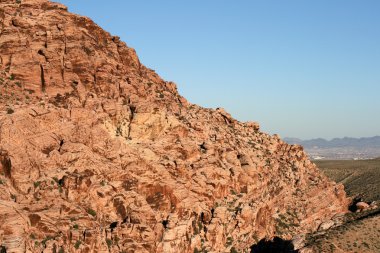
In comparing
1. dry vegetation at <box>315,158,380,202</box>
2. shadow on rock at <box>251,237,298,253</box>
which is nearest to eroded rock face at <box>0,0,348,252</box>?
shadow on rock at <box>251,237,298,253</box>

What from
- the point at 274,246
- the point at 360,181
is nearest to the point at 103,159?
the point at 274,246

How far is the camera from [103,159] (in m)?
56.5

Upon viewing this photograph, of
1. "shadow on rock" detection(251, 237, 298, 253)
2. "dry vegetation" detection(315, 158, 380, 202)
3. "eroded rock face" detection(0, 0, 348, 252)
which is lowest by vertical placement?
"shadow on rock" detection(251, 237, 298, 253)

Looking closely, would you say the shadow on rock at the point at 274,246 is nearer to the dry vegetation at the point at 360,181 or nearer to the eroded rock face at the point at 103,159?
the eroded rock face at the point at 103,159

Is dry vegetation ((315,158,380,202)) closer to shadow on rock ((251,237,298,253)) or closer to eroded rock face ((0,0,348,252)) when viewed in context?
shadow on rock ((251,237,298,253))

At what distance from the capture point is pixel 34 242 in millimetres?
43969

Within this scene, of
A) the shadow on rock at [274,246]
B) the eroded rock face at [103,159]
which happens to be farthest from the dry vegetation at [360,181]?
the eroded rock face at [103,159]

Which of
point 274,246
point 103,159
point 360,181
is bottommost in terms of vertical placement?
point 274,246

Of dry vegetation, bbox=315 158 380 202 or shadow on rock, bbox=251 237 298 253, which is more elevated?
dry vegetation, bbox=315 158 380 202

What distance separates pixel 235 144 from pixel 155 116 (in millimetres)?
22273

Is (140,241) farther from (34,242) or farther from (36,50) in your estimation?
(36,50)

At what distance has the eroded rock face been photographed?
48469 mm

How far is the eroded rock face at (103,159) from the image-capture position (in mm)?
48469

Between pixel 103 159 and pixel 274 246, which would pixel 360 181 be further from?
pixel 103 159
